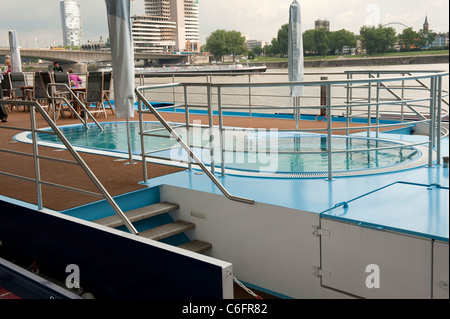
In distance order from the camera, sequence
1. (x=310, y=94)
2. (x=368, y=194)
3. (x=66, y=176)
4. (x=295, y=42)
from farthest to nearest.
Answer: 1. (x=310, y=94)
2. (x=295, y=42)
3. (x=66, y=176)
4. (x=368, y=194)

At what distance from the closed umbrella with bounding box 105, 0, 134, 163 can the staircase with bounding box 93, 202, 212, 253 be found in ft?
4.55

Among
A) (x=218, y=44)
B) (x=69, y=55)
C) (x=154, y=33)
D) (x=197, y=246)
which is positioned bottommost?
(x=197, y=246)

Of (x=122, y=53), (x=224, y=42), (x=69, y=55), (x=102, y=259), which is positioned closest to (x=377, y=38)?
(x=122, y=53)

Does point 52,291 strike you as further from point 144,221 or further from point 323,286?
point 323,286

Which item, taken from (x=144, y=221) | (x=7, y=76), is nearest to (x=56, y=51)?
(x=7, y=76)

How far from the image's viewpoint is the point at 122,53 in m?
5.27

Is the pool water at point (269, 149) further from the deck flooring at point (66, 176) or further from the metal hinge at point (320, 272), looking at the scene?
the metal hinge at point (320, 272)

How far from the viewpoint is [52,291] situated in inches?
138

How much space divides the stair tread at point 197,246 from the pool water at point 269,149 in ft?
2.73

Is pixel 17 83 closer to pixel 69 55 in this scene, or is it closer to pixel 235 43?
pixel 69 55

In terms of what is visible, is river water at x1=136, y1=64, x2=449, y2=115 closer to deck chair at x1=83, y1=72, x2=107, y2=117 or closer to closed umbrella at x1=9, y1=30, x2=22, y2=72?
deck chair at x1=83, y1=72, x2=107, y2=117

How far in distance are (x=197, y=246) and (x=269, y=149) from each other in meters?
2.10

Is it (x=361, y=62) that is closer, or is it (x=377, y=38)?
(x=361, y=62)

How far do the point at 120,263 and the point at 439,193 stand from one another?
7.71 feet
